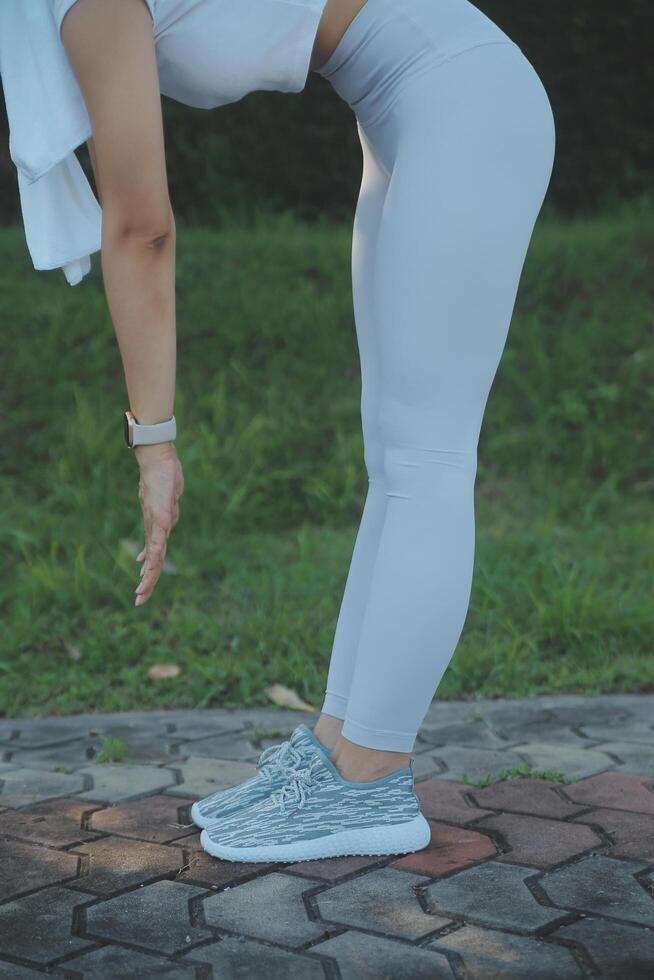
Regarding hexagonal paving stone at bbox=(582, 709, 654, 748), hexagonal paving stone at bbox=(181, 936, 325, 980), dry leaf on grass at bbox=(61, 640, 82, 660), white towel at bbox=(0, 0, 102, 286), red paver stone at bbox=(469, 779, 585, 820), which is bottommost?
dry leaf on grass at bbox=(61, 640, 82, 660)

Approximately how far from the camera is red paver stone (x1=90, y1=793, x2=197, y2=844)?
1.91m

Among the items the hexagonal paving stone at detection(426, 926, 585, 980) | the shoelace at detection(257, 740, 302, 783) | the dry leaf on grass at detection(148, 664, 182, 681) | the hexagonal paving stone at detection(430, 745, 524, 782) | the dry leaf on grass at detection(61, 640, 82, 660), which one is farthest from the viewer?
the dry leaf on grass at detection(61, 640, 82, 660)

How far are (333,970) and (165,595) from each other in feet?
7.12

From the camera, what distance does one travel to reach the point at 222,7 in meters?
1.56

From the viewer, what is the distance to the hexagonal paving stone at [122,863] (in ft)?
5.54

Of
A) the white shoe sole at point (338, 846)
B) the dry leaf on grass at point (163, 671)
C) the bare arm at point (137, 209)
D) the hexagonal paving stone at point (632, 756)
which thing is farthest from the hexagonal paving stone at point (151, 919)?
the dry leaf on grass at point (163, 671)

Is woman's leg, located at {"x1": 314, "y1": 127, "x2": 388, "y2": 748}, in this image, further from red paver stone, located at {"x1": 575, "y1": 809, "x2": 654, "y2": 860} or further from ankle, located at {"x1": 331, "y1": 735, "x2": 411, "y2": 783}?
red paver stone, located at {"x1": 575, "y1": 809, "x2": 654, "y2": 860}

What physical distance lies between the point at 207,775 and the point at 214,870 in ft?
1.76

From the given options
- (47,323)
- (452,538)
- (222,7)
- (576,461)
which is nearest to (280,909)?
(452,538)

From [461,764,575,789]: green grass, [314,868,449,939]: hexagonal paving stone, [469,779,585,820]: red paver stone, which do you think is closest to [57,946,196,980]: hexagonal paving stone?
[314,868,449,939]: hexagonal paving stone

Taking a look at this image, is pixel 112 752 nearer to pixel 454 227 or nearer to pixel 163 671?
pixel 163 671

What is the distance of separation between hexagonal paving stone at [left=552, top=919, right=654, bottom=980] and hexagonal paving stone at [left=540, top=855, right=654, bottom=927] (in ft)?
0.12

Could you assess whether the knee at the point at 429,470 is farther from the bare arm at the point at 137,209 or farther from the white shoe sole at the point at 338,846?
the white shoe sole at the point at 338,846

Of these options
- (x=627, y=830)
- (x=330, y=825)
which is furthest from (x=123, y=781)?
(x=627, y=830)
